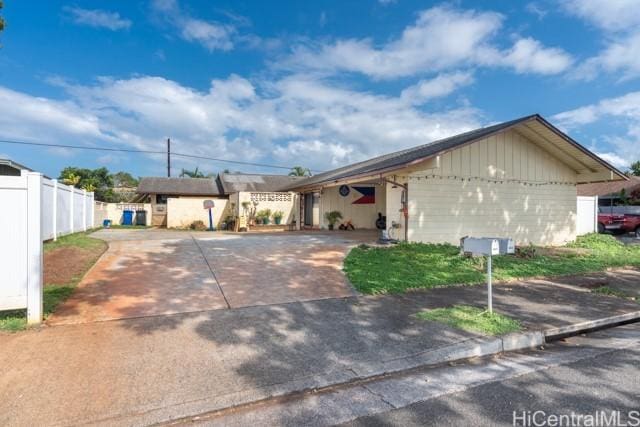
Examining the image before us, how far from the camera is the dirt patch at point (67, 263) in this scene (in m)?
6.06

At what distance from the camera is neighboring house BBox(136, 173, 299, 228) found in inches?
715

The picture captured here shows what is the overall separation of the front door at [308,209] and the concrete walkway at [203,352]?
1274cm

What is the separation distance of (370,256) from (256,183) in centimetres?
2054

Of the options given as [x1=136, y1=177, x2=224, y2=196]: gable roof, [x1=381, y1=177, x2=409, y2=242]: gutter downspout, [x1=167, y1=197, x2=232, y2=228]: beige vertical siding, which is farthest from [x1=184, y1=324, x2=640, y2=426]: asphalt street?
[x1=136, y1=177, x2=224, y2=196]: gable roof

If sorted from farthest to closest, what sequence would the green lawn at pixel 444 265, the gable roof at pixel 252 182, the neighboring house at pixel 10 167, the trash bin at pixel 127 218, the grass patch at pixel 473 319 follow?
the gable roof at pixel 252 182
the trash bin at pixel 127 218
the neighboring house at pixel 10 167
the green lawn at pixel 444 265
the grass patch at pixel 473 319

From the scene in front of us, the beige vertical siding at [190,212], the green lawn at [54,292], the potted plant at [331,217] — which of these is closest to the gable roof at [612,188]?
the potted plant at [331,217]

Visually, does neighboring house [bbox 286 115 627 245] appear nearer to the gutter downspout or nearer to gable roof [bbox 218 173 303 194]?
the gutter downspout

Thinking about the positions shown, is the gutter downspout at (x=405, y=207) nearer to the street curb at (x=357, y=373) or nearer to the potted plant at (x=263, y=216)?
the street curb at (x=357, y=373)

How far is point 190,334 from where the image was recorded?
407cm

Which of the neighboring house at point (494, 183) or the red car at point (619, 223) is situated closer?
the neighboring house at point (494, 183)

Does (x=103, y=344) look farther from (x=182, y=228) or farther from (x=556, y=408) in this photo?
(x=182, y=228)

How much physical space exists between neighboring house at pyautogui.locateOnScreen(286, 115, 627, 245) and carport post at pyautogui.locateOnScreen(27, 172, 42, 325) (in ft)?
24.4

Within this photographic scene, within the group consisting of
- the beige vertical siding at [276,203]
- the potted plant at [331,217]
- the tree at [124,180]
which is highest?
the tree at [124,180]

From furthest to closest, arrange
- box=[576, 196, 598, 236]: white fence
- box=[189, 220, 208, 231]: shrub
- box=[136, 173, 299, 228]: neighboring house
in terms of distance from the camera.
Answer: box=[189, 220, 208, 231]: shrub
box=[136, 173, 299, 228]: neighboring house
box=[576, 196, 598, 236]: white fence
